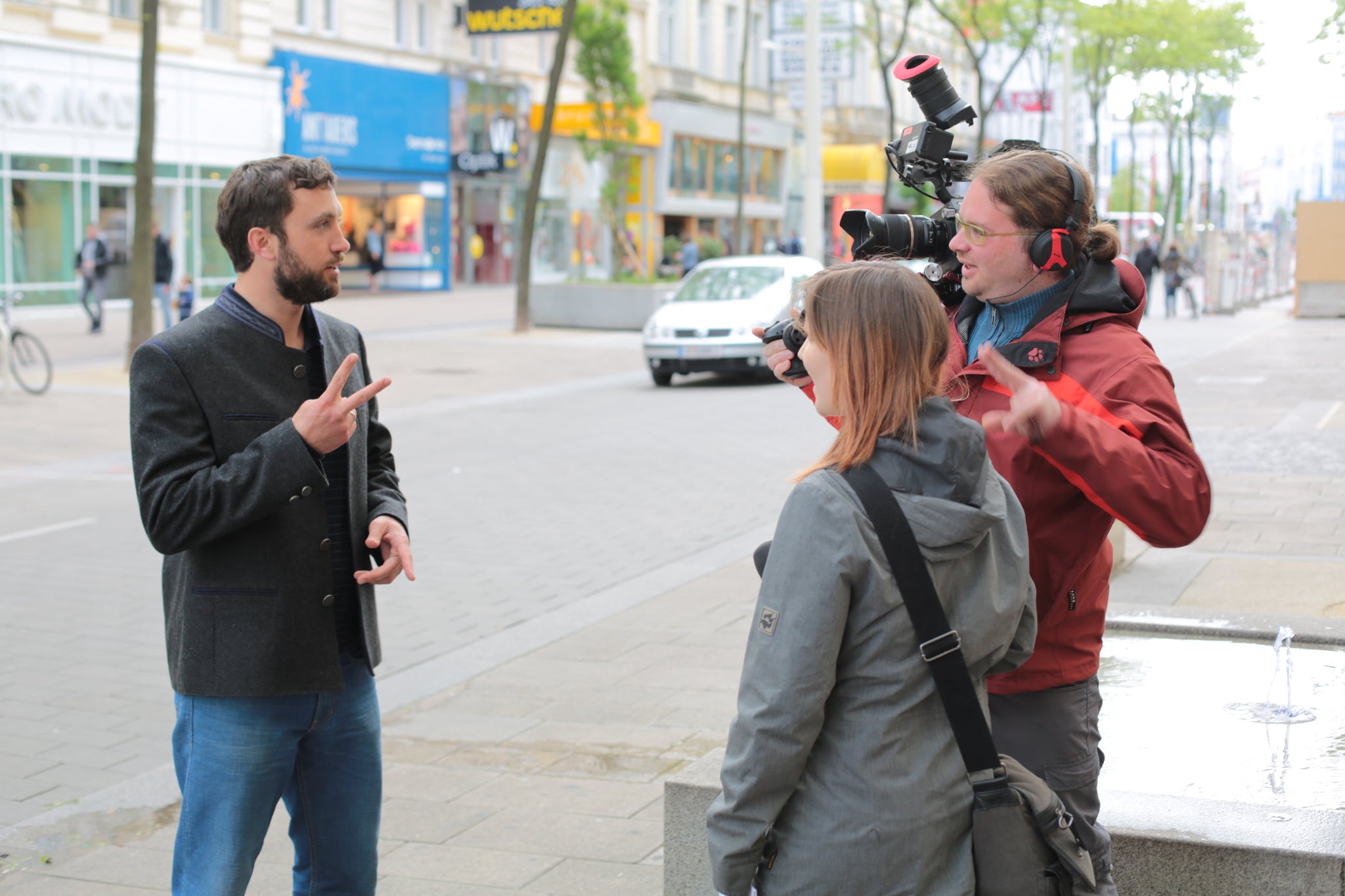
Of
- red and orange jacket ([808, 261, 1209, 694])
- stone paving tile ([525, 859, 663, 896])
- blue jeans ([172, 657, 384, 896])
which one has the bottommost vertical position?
stone paving tile ([525, 859, 663, 896])

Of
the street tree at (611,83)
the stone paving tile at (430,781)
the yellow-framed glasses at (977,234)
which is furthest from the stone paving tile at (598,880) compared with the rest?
the street tree at (611,83)

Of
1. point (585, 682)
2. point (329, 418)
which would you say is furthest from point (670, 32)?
point (329, 418)

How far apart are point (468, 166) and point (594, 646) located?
3435 cm

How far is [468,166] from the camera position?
129 feet

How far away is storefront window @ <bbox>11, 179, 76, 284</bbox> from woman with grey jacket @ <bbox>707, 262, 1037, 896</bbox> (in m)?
28.1

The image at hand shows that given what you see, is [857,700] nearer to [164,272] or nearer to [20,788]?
[20,788]

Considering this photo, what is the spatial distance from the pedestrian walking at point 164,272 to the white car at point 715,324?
9375 mm

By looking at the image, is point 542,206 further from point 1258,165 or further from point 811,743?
point 1258,165

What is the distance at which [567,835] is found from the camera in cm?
440

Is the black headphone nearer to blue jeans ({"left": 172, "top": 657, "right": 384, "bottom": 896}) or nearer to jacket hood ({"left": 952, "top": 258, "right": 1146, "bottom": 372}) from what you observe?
jacket hood ({"left": 952, "top": 258, "right": 1146, "bottom": 372})

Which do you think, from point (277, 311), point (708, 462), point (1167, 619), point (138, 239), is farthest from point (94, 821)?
point (138, 239)

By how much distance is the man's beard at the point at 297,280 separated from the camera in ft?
9.59

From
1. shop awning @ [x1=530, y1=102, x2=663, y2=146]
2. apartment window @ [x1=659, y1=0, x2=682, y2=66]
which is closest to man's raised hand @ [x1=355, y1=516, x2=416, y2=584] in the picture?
shop awning @ [x1=530, y1=102, x2=663, y2=146]

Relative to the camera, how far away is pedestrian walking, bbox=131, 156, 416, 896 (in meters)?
2.79
